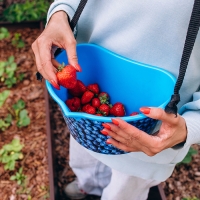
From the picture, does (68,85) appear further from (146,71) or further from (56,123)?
(56,123)

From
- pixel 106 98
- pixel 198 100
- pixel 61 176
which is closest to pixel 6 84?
pixel 61 176

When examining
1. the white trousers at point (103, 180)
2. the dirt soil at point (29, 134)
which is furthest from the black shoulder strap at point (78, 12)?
the dirt soil at point (29, 134)

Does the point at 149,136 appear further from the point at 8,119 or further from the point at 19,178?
the point at 8,119

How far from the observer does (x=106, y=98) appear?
3.92 ft

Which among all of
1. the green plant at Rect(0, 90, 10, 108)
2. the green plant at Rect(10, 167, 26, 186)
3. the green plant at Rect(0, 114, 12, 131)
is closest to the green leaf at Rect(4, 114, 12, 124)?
the green plant at Rect(0, 114, 12, 131)

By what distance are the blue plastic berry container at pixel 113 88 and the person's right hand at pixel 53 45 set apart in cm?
5

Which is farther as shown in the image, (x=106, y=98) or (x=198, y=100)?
(x=106, y=98)

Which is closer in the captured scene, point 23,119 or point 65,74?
point 65,74

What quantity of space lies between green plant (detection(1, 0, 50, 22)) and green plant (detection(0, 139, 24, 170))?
114cm

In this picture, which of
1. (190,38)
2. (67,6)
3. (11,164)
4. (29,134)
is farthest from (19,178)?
(190,38)

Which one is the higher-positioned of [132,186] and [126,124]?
[126,124]

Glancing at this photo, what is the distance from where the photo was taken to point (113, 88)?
46.7 inches

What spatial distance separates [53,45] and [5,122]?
3.59ft

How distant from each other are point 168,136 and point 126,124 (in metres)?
0.12
